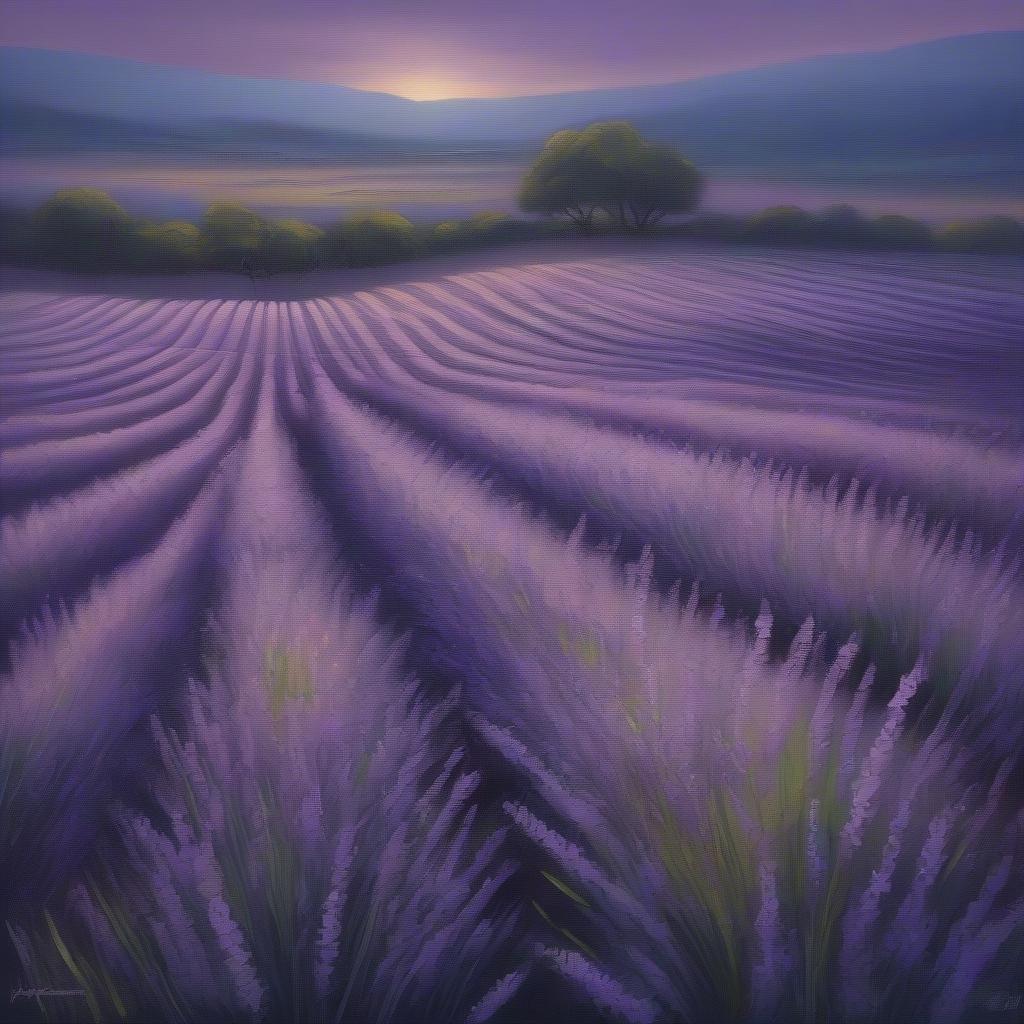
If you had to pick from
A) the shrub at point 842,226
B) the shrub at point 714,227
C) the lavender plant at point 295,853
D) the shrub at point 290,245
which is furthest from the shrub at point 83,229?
the shrub at point 842,226

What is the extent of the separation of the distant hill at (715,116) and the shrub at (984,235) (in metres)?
0.07

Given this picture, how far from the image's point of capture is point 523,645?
1.12 m

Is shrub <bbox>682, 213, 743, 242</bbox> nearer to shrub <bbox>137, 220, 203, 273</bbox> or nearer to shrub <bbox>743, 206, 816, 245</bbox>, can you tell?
shrub <bbox>743, 206, 816, 245</bbox>

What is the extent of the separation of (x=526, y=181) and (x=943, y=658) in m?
1.02

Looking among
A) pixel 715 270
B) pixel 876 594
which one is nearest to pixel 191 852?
pixel 876 594

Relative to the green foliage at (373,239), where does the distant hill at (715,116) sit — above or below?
above

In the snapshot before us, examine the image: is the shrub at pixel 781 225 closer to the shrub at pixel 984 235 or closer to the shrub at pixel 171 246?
the shrub at pixel 984 235

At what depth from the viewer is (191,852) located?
1013mm

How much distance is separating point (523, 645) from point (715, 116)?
914 millimetres

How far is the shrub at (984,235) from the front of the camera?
116cm
